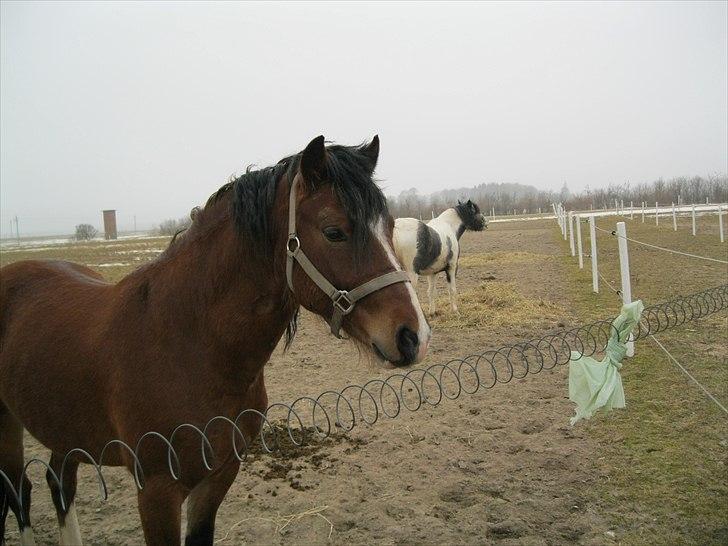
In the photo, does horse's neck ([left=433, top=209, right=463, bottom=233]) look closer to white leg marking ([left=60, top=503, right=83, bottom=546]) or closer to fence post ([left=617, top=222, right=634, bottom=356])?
fence post ([left=617, top=222, right=634, bottom=356])

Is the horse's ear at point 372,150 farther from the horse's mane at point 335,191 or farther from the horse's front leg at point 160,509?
the horse's front leg at point 160,509

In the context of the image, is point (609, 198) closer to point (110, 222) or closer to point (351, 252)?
point (351, 252)

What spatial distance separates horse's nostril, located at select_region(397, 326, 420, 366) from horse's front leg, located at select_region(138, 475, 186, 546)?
45.1 inches

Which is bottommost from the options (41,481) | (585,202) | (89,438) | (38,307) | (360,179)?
(41,481)

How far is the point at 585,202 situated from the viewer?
71.2m

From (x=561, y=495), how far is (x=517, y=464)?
1.59 feet

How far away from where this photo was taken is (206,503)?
2283mm

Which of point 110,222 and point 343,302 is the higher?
point 110,222

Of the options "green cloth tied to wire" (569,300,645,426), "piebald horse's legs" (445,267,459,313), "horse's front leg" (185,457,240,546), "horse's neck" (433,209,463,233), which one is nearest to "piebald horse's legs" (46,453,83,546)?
"horse's front leg" (185,457,240,546)

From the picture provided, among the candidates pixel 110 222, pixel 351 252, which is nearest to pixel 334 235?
pixel 351 252

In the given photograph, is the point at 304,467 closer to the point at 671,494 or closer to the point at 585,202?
the point at 671,494

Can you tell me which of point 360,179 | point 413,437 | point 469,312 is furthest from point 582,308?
point 360,179

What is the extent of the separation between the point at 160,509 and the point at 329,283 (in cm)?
119

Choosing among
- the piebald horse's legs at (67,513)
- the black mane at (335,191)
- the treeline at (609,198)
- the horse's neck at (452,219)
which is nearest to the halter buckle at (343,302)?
the black mane at (335,191)
